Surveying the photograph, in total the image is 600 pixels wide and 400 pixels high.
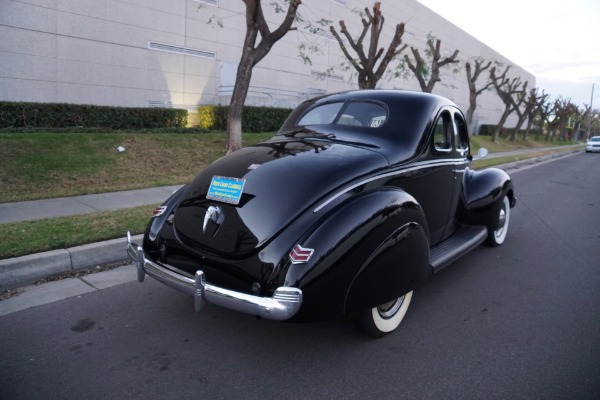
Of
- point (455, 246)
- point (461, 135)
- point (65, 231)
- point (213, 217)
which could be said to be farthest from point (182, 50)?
point (213, 217)

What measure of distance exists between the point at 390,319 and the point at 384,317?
0.06m

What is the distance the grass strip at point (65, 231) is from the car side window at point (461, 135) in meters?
3.81

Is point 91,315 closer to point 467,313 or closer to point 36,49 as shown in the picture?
point 467,313

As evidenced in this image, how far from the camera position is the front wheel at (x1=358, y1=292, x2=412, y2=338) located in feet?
10.6

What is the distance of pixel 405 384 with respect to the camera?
281 centimetres

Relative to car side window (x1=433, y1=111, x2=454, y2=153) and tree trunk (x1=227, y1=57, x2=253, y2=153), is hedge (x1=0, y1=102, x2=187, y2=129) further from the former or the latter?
car side window (x1=433, y1=111, x2=454, y2=153)

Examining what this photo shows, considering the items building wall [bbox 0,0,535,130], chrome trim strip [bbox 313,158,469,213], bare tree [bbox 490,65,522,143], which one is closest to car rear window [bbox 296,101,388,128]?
chrome trim strip [bbox 313,158,469,213]

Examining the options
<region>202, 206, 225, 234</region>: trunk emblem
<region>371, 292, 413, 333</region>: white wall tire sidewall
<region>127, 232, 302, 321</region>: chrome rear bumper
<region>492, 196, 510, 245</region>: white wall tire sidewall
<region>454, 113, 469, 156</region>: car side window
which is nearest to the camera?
<region>127, 232, 302, 321</region>: chrome rear bumper

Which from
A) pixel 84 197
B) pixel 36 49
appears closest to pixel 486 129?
pixel 36 49

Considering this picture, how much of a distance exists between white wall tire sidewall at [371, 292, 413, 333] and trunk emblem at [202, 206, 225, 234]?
4.10ft

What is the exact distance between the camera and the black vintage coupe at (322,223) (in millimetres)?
2834

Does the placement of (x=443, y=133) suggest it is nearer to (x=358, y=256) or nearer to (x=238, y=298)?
(x=358, y=256)

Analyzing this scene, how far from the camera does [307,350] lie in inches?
126

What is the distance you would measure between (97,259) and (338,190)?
2.95 meters
